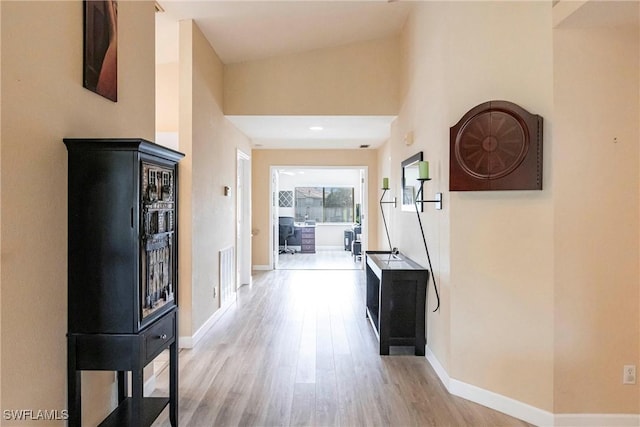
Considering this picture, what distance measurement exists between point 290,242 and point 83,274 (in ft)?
30.2

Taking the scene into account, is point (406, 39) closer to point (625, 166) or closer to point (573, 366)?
point (625, 166)

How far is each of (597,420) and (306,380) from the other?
6.10 feet

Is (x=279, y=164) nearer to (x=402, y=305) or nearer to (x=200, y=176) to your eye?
(x=200, y=176)

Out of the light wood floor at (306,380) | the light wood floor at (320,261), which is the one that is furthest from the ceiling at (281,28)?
the light wood floor at (320,261)

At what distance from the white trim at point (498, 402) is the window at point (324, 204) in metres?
9.28

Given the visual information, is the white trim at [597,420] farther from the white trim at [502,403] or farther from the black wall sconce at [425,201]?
the black wall sconce at [425,201]

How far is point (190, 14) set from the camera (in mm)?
3295

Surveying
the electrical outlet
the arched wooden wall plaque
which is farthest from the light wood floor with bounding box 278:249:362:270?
the electrical outlet

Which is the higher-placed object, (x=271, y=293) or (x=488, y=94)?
(x=488, y=94)

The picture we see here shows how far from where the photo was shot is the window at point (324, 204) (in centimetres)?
1198

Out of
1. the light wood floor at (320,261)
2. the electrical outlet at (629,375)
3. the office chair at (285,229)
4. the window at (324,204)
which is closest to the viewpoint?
the electrical outlet at (629,375)

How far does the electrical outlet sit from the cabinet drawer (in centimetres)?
267

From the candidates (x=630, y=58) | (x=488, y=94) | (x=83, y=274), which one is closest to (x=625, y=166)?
(x=630, y=58)

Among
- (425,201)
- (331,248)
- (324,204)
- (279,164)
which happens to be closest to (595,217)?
(425,201)
